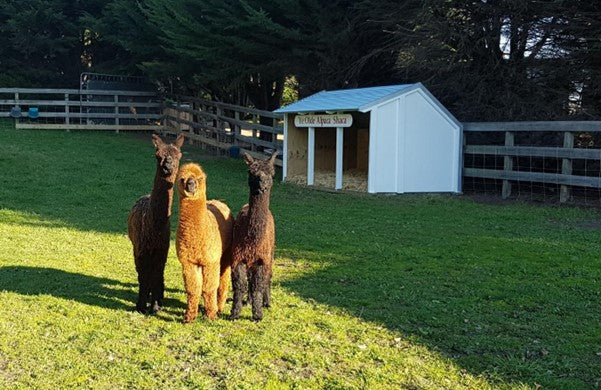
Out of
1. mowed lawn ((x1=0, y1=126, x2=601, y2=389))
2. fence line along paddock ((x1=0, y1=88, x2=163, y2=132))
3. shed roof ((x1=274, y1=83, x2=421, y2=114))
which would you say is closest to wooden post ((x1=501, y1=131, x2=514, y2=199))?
shed roof ((x1=274, y1=83, x2=421, y2=114))

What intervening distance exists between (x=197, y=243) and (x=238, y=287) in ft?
1.79

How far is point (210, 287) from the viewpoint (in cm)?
514

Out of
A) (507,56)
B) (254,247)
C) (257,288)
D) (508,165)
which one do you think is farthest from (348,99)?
(257,288)

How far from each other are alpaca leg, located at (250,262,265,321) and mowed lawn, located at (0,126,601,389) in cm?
11

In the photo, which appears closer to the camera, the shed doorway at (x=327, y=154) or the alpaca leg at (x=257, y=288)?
the alpaca leg at (x=257, y=288)

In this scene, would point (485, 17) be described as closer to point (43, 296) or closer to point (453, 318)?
point (453, 318)

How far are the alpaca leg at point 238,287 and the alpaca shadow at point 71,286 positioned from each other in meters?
0.81

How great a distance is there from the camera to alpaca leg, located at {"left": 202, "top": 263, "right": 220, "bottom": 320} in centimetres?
509

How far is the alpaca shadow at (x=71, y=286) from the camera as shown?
18.8 feet

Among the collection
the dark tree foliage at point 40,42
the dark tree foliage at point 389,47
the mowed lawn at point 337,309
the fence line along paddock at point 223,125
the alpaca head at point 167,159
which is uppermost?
the dark tree foliage at point 40,42

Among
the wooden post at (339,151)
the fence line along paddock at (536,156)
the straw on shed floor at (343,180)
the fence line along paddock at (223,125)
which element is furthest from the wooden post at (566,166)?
the fence line along paddock at (223,125)

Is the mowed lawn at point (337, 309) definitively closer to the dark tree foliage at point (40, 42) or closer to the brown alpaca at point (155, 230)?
the brown alpaca at point (155, 230)

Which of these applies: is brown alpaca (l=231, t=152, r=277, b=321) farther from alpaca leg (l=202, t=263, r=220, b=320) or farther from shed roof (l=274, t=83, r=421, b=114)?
shed roof (l=274, t=83, r=421, b=114)

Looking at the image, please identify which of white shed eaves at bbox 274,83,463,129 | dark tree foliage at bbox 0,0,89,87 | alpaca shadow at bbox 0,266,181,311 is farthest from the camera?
dark tree foliage at bbox 0,0,89,87
